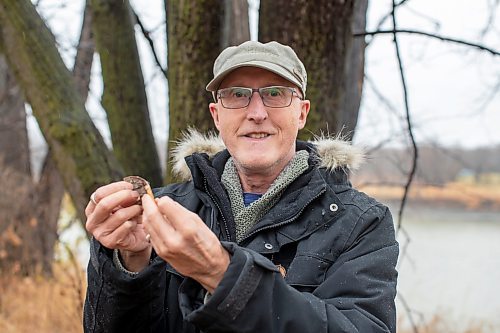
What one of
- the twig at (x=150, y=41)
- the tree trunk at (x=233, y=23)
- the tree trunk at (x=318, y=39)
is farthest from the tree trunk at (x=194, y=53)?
the twig at (x=150, y=41)

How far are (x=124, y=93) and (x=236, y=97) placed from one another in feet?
5.11

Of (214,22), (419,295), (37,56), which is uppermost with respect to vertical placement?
(214,22)

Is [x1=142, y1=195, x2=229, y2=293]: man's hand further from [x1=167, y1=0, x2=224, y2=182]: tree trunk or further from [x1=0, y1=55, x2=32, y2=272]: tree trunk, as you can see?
[x1=0, y1=55, x2=32, y2=272]: tree trunk

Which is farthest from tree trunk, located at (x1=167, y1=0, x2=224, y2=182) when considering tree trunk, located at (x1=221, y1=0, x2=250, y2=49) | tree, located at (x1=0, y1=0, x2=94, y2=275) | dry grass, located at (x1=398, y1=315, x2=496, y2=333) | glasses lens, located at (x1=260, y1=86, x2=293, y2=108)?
dry grass, located at (x1=398, y1=315, x2=496, y2=333)

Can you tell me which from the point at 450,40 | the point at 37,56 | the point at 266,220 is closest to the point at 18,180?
the point at 37,56

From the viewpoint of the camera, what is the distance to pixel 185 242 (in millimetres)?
1453

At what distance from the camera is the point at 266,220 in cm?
190

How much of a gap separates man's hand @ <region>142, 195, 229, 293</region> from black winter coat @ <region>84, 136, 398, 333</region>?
54 millimetres

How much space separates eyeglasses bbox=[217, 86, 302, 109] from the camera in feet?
6.53

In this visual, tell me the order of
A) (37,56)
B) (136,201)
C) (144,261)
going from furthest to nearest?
(37,56) → (144,261) → (136,201)

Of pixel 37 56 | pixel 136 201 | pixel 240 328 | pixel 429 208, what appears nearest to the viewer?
pixel 240 328

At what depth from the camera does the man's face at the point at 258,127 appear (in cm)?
198

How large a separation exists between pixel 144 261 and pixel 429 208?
16773 mm

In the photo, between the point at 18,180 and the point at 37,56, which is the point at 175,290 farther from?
the point at 18,180
